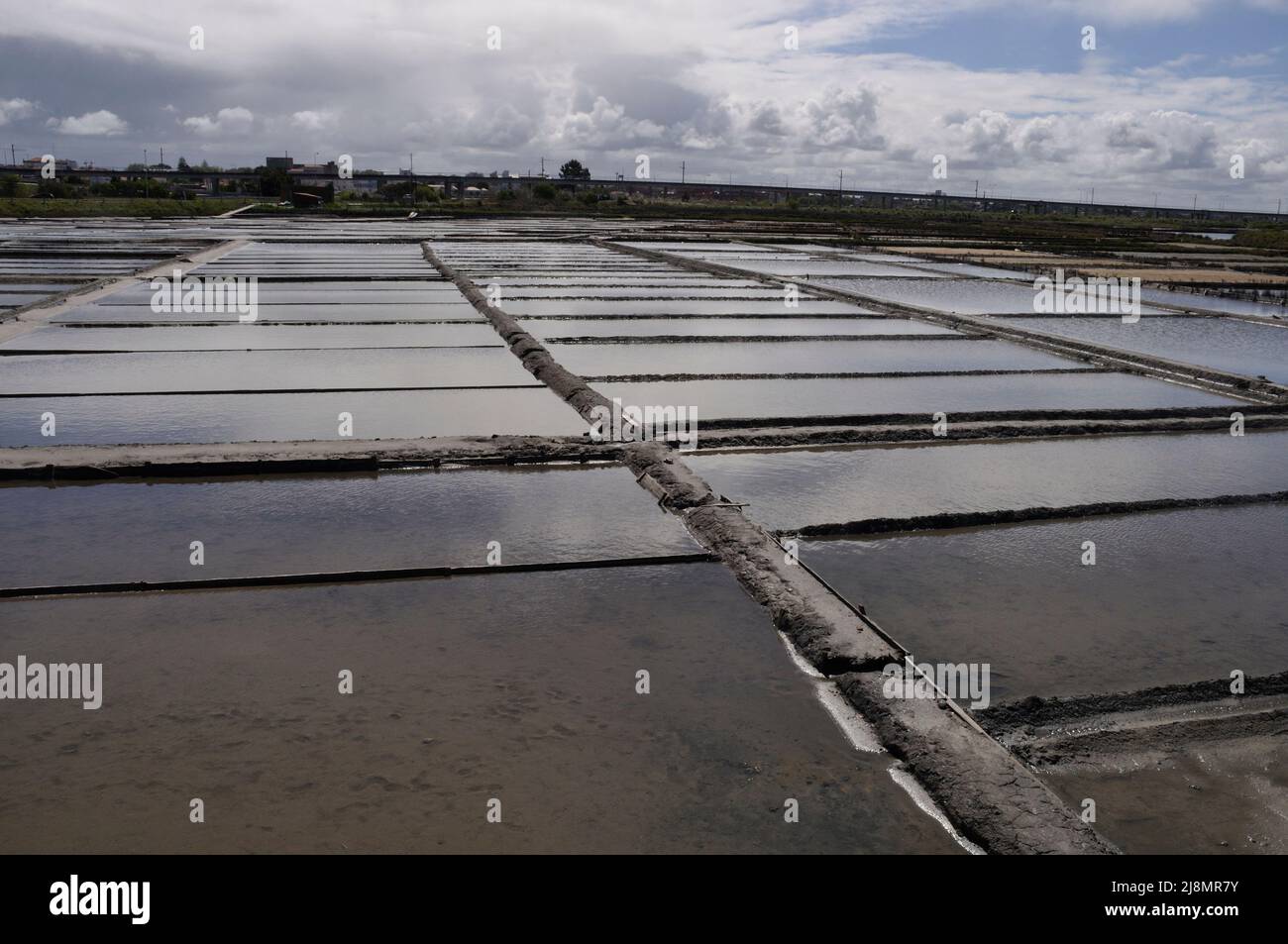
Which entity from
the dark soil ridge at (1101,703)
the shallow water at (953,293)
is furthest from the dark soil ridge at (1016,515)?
the shallow water at (953,293)

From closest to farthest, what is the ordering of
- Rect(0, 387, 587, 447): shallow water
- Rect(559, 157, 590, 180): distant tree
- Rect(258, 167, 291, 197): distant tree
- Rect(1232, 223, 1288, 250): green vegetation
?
Rect(0, 387, 587, 447): shallow water < Rect(1232, 223, 1288, 250): green vegetation < Rect(258, 167, 291, 197): distant tree < Rect(559, 157, 590, 180): distant tree

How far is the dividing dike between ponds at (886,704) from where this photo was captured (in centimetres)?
242

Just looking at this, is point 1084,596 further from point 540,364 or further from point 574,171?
point 574,171

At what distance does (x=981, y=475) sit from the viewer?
548cm

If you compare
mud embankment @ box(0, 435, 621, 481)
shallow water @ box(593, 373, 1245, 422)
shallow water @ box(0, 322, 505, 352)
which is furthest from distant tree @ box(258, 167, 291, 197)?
mud embankment @ box(0, 435, 621, 481)

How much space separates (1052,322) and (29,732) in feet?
36.8

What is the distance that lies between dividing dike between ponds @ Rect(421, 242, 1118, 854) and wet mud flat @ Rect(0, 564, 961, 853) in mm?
99

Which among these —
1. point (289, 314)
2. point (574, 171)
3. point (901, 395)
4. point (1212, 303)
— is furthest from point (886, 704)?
point (574, 171)

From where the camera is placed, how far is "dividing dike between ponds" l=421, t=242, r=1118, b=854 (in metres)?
2.42

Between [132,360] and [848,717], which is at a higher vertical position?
[132,360]

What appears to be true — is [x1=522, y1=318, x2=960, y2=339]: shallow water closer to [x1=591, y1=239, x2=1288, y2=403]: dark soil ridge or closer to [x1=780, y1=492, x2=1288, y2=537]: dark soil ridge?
[x1=591, y1=239, x2=1288, y2=403]: dark soil ridge

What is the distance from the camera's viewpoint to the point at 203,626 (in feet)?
11.2
